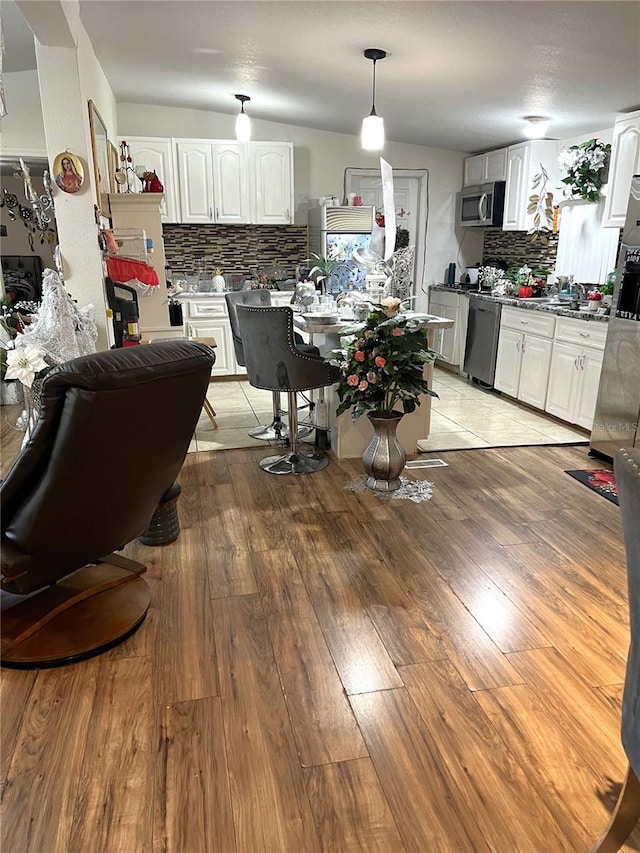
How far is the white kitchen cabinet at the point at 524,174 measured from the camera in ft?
18.2

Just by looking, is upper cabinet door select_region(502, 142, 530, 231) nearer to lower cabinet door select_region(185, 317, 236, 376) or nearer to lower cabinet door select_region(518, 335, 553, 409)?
lower cabinet door select_region(518, 335, 553, 409)

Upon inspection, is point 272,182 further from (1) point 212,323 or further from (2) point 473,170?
(2) point 473,170

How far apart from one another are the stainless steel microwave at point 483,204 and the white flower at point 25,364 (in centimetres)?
512

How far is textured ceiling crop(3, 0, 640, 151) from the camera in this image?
3051mm

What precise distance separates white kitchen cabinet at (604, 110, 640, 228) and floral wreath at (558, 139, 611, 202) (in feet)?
1.59

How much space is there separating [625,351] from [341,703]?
2.84 meters

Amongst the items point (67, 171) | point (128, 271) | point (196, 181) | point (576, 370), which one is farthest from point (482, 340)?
point (67, 171)

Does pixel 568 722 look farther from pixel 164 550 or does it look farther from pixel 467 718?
pixel 164 550

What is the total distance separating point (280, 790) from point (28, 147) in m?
5.22

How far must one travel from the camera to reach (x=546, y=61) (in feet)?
11.6

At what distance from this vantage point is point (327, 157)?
6.62 metres

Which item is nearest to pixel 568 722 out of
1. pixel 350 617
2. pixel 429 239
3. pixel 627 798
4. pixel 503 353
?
pixel 627 798

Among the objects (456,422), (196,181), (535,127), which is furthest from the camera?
(196,181)

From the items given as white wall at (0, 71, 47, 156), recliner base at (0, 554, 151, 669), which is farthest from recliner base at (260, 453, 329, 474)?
white wall at (0, 71, 47, 156)
